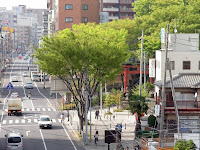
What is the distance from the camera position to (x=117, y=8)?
15725cm

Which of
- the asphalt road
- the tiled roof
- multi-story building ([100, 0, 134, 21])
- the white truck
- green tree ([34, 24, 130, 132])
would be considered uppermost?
multi-story building ([100, 0, 134, 21])

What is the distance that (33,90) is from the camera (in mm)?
112875

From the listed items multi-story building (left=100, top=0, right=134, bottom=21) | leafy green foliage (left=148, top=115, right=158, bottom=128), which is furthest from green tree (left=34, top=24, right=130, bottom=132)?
multi-story building (left=100, top=0, right=134, bottom=21)

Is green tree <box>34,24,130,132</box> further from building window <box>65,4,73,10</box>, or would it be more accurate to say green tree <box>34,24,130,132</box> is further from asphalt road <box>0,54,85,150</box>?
building window <box>65,4,73,10</box>

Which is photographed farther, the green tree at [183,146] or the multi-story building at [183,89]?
the multi-story building at [183,89]

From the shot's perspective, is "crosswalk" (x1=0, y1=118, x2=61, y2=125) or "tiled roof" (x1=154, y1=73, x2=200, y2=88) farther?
"crosswalk" (x1=0, y1=118, x2=61, y2=125)

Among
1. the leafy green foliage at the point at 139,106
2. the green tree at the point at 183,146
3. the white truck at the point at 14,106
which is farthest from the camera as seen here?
the white truck at the point at 14,106

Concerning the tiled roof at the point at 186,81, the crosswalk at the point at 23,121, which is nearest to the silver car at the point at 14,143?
the tiled roof at the point at 186,81

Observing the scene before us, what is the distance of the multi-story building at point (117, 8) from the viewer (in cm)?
15600

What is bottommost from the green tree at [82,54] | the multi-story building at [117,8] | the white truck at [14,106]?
the white truck at [14,106]

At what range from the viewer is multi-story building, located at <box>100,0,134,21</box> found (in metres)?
156

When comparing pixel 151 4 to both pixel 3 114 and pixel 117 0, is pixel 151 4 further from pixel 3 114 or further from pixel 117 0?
pixel 117 0

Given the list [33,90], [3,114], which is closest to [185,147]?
[3,114]

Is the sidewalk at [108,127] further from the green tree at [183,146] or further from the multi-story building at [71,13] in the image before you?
the multi-story building at [71,13]
